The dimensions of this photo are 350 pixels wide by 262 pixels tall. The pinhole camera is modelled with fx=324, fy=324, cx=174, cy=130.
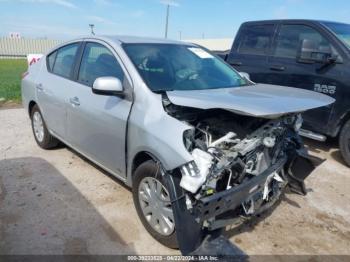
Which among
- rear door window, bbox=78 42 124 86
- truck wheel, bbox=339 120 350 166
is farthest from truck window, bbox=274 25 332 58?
rear door window, bbox=78 42 124 86

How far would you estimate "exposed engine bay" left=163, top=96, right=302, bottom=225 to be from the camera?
7.91 ft

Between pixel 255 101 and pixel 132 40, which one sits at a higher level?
pixel 132 40

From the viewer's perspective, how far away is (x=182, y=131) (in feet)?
8.16

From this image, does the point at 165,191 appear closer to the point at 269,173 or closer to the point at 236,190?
the point at 236,190

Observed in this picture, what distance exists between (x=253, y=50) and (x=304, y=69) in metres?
1.22

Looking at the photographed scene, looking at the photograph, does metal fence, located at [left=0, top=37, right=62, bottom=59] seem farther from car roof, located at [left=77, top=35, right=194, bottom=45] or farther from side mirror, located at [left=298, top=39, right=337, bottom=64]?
car roof, located at [left=77, top=35, right=194, bottom=45]

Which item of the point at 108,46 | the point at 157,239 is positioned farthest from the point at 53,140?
the point at 157,239

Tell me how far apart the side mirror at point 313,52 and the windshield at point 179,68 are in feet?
5.57

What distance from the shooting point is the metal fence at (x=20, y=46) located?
1529 inches

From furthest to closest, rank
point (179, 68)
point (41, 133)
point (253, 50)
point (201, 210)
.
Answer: point (253, 50) → point (41, 133) → point (179, 68) → point (201, 210)

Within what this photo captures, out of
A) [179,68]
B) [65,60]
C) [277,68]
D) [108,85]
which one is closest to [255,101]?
[179,68]

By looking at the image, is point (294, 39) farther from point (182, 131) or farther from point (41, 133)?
point (41, 133)

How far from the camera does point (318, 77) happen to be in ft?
16.3

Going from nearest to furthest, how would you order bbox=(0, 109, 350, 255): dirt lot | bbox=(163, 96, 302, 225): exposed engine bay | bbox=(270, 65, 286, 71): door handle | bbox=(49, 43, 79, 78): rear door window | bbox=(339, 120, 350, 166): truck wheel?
bbox=(163, 96, 302, 225): exposed engine bay
bbox=(0, 109, 350, 255): dirt lot
bbox=(49, 43, 79, 78): rear door window
bbox=(339, 120, 350, 166): truck wheel
bbox=(270, 65, 286, 71): door handle
